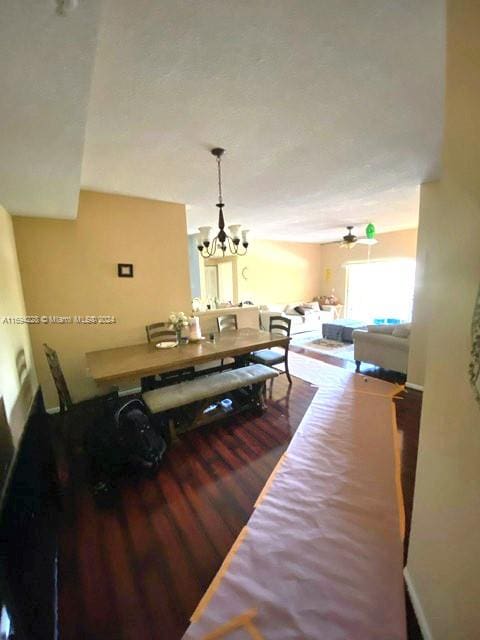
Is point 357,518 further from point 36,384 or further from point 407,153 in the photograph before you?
point 36,384

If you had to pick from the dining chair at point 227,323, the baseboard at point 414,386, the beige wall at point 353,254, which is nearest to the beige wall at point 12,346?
the dining chair at point 227,323

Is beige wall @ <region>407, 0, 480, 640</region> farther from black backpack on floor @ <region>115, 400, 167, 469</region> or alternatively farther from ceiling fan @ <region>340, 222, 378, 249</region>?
ceiling fan @ <region>340, 222, 378, 249</region>

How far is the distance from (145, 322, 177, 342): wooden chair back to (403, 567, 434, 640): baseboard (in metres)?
2.79

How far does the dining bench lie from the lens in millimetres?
2328

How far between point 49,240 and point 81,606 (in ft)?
9.83

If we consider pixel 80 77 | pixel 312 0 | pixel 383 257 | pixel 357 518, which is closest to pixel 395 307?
pixel 383 257

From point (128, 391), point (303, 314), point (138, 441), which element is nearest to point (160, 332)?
point (128, 391)

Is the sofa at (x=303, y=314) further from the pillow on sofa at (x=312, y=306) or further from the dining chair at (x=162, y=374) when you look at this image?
the dining chair at (x=162, y=374)

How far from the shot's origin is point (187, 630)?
108cm

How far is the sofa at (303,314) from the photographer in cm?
656

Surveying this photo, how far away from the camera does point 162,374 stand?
3039 millimetres

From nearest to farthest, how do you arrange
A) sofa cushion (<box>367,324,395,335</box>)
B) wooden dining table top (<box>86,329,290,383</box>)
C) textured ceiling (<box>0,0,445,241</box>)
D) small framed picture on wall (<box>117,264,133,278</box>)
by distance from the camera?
1. textured ceiling (<box>0,0,445,241</box>)
2. wooden dining table top (<box>86,329,290,383</box>)
3. small framed picture on wall (<box>117,264,133,278</box>)
4. sofa cushion (<box>367,324,395,335</box>)

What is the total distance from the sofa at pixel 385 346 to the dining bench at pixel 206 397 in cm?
186

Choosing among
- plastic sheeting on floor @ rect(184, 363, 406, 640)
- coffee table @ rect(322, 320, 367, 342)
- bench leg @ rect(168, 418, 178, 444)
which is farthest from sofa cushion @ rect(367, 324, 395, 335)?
bench leg @ rect(168, 418, 178, 444)
